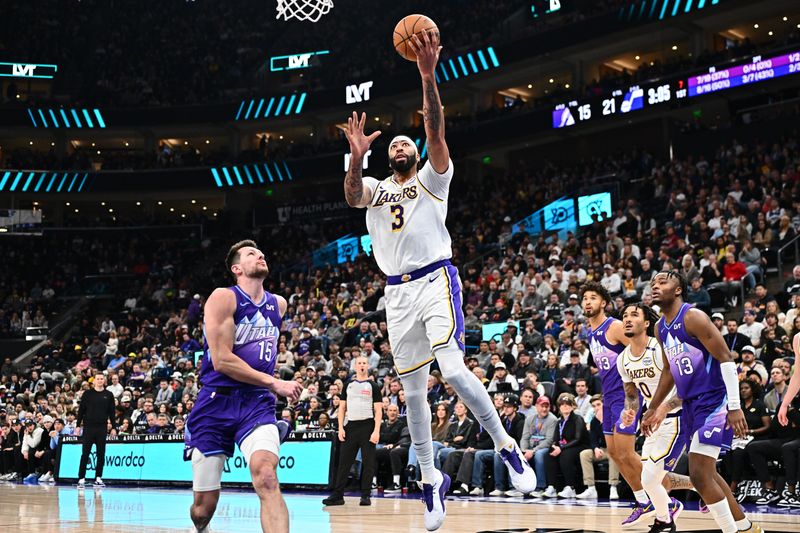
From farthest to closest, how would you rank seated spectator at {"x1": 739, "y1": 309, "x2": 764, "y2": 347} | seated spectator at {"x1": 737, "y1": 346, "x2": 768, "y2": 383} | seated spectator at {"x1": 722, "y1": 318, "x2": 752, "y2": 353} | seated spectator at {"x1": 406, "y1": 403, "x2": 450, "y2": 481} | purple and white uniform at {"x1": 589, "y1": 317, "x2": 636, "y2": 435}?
seated spectator at {"x1": 406, "y1": 403, "x2": 450, "y2": 481}
seated spectator at {"x1": 739, "y1": 309, "x2": 764, "y2": 347}
seated spectator at {"x1": 722, "y1": 318, "x2": 752, "y2": 353}
seated spectator at {"x1": 737, "y1": 346, "x2": 768, "y2": 383}
purple and white uniform at {"x1": 589, "y1": 317, "x2": 636, "y2": 435}

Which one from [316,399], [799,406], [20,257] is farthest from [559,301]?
[20,257]

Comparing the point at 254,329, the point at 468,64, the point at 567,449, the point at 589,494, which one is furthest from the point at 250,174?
the point at 254,329

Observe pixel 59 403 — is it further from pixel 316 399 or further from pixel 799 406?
pixel 799 406

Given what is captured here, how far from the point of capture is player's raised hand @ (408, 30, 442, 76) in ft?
22.0

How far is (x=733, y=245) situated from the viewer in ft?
65.1

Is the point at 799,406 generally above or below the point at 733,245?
below

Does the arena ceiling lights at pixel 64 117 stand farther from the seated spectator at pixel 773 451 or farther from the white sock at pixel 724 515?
the white sock at pixel 724 515

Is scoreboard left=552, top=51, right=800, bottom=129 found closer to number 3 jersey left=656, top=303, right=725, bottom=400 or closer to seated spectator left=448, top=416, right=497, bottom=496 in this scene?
seated spectator left=448, top=416, right=497, bottom=496

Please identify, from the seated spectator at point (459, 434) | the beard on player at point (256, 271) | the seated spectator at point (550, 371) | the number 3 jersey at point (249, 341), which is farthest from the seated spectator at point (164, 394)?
the beard on player at point (256, 271)

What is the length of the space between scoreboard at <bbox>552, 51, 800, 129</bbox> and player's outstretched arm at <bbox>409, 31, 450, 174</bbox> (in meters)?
23.3

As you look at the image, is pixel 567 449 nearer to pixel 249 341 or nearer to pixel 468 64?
pixel 249 341

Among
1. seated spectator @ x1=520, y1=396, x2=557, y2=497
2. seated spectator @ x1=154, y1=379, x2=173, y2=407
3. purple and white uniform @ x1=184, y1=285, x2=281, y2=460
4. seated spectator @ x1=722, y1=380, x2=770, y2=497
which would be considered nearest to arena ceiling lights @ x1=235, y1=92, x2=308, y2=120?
seated spectator @ x1=154, y1=379, x2=173, y2=407

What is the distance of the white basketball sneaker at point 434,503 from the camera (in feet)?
23.5

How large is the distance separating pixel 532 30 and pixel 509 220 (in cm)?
896
